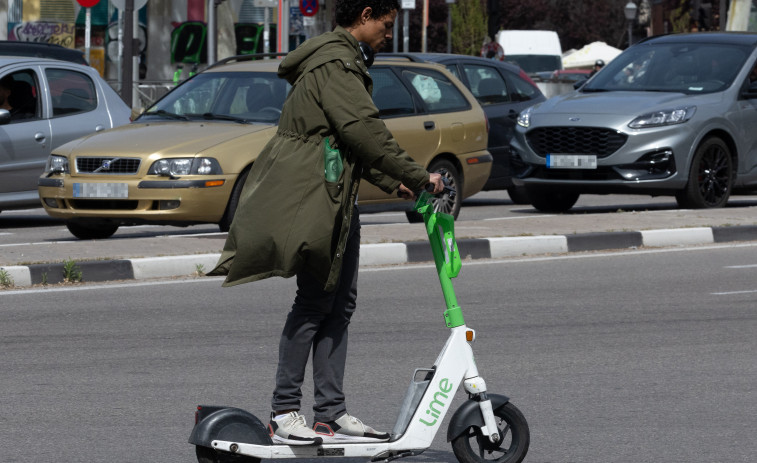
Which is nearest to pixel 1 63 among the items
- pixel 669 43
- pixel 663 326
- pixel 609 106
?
pixel 609 106

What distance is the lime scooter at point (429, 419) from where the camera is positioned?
4.64 metres

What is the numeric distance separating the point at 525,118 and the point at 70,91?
15.1 feet

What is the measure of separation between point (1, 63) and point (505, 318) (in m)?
7.38

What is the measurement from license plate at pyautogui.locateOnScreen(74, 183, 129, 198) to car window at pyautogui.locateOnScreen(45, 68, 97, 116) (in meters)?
2.61

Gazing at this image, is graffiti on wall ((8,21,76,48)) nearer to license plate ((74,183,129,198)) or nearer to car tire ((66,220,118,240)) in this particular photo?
car tire ((66,220,118,240))

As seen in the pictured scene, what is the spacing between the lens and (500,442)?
484 centimetres

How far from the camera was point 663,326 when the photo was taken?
8.36 m

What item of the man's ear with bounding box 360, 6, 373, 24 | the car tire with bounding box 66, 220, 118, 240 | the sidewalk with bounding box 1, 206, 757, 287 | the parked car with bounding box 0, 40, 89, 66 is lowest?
the car tire with bounding box 66, 220, 118, 240

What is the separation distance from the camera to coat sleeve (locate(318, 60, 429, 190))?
4.61 metres

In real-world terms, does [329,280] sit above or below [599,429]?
above

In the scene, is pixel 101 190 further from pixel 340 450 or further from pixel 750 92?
pixel 340 450

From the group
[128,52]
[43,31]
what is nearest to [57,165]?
[128,52]

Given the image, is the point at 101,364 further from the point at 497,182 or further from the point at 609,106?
the point at 497,182

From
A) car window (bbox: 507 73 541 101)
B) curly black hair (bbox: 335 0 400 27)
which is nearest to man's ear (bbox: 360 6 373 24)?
curly black hair (bbox: 335 0 400 27)
